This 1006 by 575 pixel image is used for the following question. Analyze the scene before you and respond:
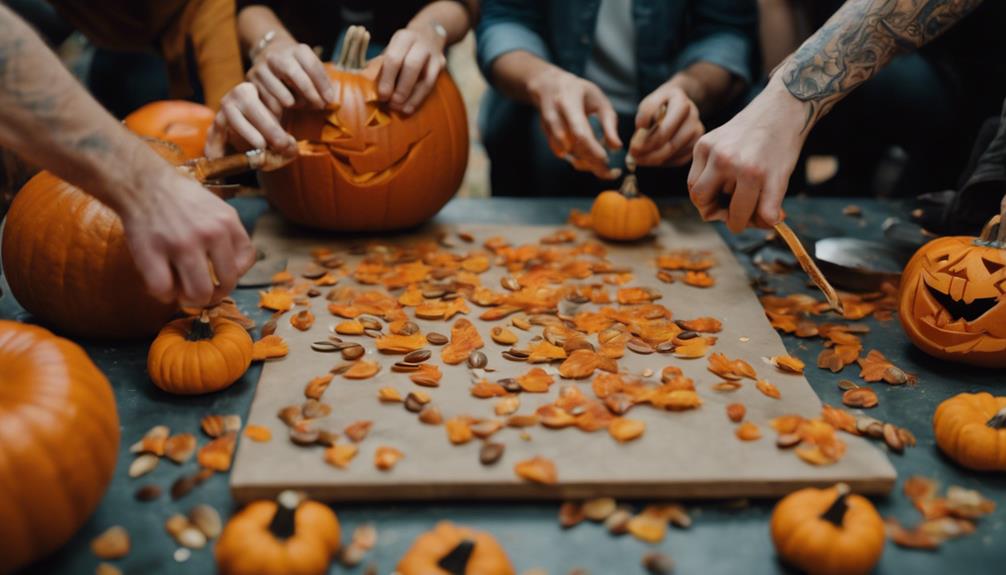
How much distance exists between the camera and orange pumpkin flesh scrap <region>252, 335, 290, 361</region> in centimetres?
145

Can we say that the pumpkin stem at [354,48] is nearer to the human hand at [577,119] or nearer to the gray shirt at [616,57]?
the human hand at [577,119]

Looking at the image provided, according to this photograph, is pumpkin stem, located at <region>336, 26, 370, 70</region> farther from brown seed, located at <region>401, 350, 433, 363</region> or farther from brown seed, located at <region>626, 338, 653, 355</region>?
brown seed, located at <region>626, 338, 653, 355</region>

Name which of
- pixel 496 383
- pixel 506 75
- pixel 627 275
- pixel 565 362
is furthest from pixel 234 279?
pixel 506 75

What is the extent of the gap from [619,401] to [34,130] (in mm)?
916

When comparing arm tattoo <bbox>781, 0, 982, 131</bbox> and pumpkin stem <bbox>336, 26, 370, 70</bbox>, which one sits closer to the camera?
arm tattoo <bbox>781, 0, 982, 131</bbox>

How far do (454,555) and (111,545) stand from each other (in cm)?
45

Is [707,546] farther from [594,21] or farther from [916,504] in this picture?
[594,21]

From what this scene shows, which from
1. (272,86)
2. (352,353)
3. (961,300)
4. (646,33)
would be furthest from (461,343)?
(646,33)

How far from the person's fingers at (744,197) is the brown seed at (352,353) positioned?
0.71m

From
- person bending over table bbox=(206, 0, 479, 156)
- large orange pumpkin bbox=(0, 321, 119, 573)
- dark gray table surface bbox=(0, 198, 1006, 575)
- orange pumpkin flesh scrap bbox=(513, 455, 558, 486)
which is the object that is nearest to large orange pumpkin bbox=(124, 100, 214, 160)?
person bending over table bbox=(206, 0, 479, 156)

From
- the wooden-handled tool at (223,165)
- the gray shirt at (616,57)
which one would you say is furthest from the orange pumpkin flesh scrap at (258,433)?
the gray shirt at (616,57)

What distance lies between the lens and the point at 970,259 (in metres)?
1.45

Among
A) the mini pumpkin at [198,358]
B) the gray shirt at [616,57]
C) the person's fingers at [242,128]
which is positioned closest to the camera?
the mini pumpkin at [198,358]

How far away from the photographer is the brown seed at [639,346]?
1.51m
